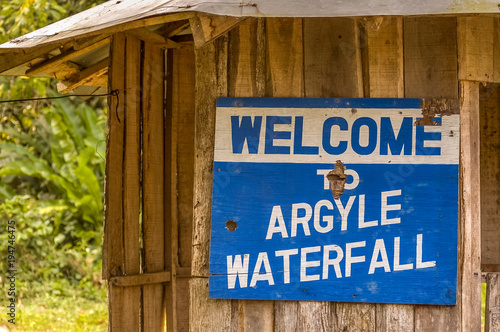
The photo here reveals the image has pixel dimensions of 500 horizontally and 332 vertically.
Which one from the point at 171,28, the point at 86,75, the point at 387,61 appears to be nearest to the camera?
the point at 387,61

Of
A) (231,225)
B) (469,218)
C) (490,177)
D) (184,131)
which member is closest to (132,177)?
(184,131)

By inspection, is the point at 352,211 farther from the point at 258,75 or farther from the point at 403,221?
the point at 258,75

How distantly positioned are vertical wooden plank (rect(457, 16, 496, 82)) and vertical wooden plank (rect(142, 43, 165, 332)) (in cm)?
222

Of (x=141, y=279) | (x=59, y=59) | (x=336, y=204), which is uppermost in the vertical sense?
(x=59, y=59)

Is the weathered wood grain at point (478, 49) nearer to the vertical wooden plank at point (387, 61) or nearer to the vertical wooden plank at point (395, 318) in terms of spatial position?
the vertical wooden plank at point (387, 61)

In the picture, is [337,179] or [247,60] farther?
[247,60]

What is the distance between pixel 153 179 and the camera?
182 inches

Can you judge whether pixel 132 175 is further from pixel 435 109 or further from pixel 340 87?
pixel 435 109

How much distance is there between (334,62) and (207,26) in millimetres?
863

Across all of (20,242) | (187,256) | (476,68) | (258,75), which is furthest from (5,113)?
(476,68)

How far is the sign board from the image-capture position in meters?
3.27

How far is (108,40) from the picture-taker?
429cm

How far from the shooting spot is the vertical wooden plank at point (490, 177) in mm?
4996

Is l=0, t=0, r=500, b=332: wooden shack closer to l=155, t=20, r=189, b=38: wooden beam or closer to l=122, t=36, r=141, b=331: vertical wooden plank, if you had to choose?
l=122, t=36, r=141, b=331: vertical wooden plank
